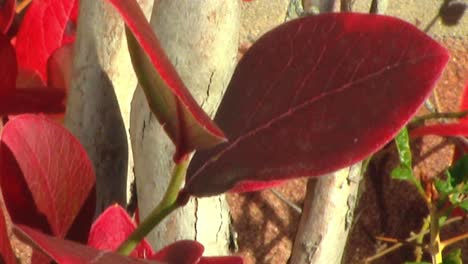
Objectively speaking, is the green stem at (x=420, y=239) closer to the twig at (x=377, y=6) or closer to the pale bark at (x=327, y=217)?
the pale bark at (x=327, y=217)

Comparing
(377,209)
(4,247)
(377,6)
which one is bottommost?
(377,209)

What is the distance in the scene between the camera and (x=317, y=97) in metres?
0.48

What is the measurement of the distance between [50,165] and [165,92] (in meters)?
0.11

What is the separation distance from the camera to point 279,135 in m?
0.48

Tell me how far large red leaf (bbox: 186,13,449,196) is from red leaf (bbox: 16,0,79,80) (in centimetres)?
44

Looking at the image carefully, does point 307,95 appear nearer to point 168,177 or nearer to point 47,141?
point 47,141

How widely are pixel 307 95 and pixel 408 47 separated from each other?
0.06 metres

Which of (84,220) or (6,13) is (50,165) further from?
(6,13)

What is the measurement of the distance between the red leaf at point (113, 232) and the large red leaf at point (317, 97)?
95 mm

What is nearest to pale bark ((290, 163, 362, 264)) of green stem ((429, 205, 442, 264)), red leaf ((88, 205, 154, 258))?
green stem ((429, 205, 442, 264))

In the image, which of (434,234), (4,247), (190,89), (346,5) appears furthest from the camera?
(434,234)

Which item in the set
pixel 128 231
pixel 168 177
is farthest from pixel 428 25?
pixel 128 231

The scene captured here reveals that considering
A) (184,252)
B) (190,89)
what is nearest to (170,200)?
(184,252)

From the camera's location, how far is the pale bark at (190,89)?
702mm
